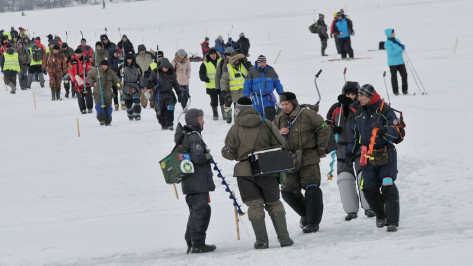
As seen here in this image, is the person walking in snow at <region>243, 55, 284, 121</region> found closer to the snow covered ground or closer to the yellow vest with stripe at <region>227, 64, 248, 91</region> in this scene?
the snow covered ground

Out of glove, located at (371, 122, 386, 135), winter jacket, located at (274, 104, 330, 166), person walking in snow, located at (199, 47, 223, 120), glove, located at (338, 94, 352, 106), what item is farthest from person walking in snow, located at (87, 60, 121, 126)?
glove, located at (371, 122, 386, 135)

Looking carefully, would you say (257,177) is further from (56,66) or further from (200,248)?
(56,66)

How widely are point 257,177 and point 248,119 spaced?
578 mm

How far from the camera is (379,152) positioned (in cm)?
788

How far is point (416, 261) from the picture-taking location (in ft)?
20.5

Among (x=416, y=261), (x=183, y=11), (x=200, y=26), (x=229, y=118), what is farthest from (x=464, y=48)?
(x=183, y=11)

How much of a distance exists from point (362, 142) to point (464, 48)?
63.2ft

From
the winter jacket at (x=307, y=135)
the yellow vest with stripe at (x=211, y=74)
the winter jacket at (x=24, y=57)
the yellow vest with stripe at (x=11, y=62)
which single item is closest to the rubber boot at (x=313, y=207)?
the winter jacket at (x=307, y=135)

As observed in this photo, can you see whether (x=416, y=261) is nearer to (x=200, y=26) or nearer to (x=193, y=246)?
(x=193, y=246)

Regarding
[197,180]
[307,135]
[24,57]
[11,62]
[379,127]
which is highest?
[24,57]

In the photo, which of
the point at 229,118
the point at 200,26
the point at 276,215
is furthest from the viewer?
the point at 200,26

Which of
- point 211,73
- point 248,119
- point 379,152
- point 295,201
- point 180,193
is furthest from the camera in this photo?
point 211,73

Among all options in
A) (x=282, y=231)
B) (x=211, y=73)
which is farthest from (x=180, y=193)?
(x=211, y=73)

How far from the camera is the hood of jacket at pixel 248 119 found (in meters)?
7.74
